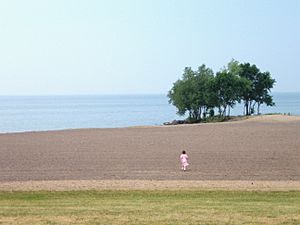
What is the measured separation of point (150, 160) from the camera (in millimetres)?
27609

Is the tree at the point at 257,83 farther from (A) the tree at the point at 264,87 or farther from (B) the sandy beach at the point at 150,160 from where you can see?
(B) the sandy beach at the point at 150,160

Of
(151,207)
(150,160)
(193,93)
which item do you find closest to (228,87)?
(193,93)

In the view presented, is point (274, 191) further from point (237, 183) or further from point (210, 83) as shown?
point (210, 83)

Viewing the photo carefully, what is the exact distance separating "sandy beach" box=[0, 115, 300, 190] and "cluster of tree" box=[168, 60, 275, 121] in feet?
120

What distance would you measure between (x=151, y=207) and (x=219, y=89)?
6902 cm

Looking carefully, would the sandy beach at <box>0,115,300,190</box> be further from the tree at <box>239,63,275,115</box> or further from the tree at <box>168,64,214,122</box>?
the tree at <box>239,63,275,115</box>

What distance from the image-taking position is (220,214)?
10633 mm

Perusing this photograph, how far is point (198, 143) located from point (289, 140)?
6.31 metres

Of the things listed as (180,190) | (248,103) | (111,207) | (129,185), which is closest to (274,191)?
(180,190)

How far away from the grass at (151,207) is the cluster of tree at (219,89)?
64557mm

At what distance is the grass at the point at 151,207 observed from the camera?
33.0ft

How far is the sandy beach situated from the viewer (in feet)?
69.1

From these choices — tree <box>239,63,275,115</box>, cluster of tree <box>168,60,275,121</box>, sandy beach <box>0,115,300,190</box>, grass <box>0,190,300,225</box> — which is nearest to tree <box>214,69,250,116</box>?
cluster of tree <box>168,60,275,121</box>

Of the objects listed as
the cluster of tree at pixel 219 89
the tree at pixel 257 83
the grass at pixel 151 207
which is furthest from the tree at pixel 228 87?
the grass at pixel 151 207
